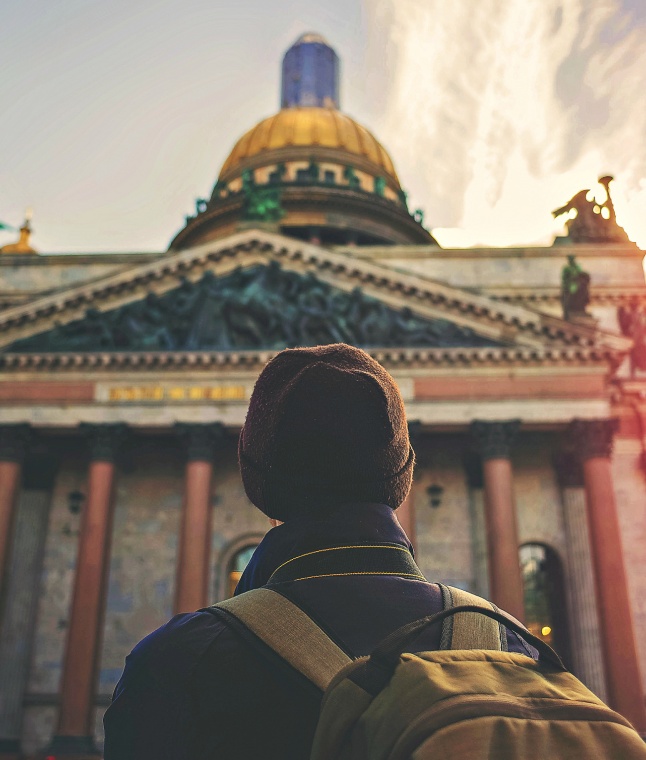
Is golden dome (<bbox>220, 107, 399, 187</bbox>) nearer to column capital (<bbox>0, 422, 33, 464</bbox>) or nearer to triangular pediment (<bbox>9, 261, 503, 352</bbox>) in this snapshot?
triangular pediment (<bbox>9, 261, 503, 352</bbox>)

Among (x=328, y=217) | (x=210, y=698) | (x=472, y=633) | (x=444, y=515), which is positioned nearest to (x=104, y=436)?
(x=444, y=515)

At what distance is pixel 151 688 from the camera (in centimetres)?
173

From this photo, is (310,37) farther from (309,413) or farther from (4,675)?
(309,413)

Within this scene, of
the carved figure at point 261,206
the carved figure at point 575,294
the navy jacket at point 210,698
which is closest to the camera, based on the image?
the navy jacket at point 210,698

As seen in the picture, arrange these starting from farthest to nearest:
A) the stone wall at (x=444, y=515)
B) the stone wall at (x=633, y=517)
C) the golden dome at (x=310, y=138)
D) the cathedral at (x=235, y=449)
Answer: the golden dome at (x=310, y=138)
the stone wall at (x=444, y=515)
the stone wall at (x=633, y=517)
the cathedral at (x=235, y=449)

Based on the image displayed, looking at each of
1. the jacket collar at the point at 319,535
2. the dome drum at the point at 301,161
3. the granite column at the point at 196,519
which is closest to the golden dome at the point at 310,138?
the dome drum at the point at 301,161

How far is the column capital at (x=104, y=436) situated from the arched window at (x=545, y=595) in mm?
11745

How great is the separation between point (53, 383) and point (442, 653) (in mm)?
22361

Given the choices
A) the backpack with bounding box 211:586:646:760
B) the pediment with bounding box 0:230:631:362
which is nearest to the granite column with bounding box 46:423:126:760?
the pediment with bounding box 0:230:631:362

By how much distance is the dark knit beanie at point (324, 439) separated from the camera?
2.18m

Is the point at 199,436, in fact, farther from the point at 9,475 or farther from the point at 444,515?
the point at 444,515

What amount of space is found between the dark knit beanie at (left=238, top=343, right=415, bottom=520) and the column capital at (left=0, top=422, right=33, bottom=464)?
21.2 meters

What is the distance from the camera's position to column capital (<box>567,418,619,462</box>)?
21250 mm

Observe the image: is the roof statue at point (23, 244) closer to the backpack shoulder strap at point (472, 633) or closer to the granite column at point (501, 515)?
the granite column at point (501, 515)
